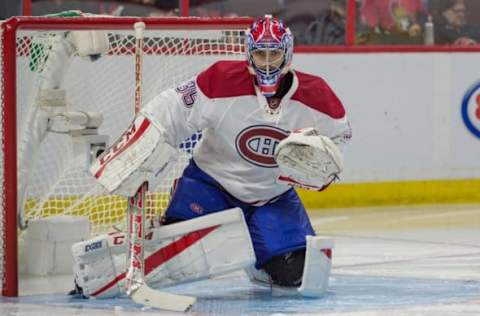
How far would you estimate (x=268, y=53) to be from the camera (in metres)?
5.18

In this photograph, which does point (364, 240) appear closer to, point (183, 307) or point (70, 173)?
point (70, 173)

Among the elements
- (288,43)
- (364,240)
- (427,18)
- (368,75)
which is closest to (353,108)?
(368,75)

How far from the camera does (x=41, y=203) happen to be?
240 inches

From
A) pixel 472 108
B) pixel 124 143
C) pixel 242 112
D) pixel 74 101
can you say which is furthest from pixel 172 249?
pixel 472 108

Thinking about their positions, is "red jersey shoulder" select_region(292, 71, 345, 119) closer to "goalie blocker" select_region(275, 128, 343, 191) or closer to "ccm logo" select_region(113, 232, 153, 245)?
"goalie blocker" select_region(275, 128, 343, 191)

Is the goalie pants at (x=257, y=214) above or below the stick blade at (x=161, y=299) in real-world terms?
above

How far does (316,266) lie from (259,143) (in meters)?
0.44

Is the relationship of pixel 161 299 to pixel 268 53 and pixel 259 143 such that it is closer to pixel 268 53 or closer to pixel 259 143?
pixel 259 143

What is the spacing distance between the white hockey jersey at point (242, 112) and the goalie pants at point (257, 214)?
6.5 inches

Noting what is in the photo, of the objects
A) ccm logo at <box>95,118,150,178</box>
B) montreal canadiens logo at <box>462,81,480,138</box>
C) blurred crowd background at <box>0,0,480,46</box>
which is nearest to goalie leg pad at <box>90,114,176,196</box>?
ccm logo at <box>95,118,150,178</box>

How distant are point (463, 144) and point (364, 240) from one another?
1.93 m

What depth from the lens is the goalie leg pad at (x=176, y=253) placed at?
5246 millimetres

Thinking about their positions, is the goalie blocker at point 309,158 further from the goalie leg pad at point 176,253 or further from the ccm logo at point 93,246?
the ccm logo at point 93,246

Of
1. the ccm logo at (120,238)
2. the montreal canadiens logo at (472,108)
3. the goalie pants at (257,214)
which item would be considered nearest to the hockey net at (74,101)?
the goalie pants at (257,214)
